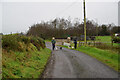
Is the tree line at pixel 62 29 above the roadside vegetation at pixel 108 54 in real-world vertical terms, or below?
above

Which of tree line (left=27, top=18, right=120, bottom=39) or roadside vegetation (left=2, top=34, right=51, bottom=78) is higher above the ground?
tree line (left=27, top=18, right=120, bottom=39)

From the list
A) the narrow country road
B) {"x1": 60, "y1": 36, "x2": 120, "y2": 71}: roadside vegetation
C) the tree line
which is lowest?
the narrow country road

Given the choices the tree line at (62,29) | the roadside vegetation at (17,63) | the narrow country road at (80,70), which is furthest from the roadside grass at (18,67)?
the tree line at (62,29)

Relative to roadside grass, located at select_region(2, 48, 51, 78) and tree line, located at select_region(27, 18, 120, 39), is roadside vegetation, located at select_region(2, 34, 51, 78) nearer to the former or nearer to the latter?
roadside grass, located at select_region(2, 48, 51, 78)

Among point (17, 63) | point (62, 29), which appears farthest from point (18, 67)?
point (62, 29)

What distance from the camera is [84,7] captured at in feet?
71.8

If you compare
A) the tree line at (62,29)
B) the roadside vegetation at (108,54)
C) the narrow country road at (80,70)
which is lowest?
the narrow country road at (80,70)

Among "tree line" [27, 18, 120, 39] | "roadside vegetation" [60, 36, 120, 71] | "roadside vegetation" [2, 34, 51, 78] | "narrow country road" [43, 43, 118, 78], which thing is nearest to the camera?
"narrow country road" [43, 43, 118, 78]

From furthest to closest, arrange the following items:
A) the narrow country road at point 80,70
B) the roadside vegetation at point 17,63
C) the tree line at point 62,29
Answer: the tree line at point 62,29 → the roadside vegetation at point 17,63 → the narrow country road at point 80,70

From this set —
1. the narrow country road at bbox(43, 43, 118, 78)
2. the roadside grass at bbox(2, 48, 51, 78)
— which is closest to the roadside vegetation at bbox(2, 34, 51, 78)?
the roadside grass at bbox(2, 48, 51, 78)

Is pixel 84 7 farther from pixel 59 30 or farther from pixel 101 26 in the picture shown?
pixel 101 26

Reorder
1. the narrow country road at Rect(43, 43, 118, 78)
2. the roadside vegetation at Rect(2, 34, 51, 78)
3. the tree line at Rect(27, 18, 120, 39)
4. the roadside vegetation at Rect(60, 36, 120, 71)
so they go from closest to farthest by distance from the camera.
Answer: the narrow country road at Rect(43, 43, 118, 78)
the roadside vegetation at Rect(2, 34, 51, 78)
the roadside vegetation at Rect(60, 36, 120, 71)
the tree line at Rect(27, 18, 120, 39)

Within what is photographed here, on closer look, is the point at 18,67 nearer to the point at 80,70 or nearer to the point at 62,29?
the point at 80,70

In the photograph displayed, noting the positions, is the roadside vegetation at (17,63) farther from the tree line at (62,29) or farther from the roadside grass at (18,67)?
the tree line at (62,29)
